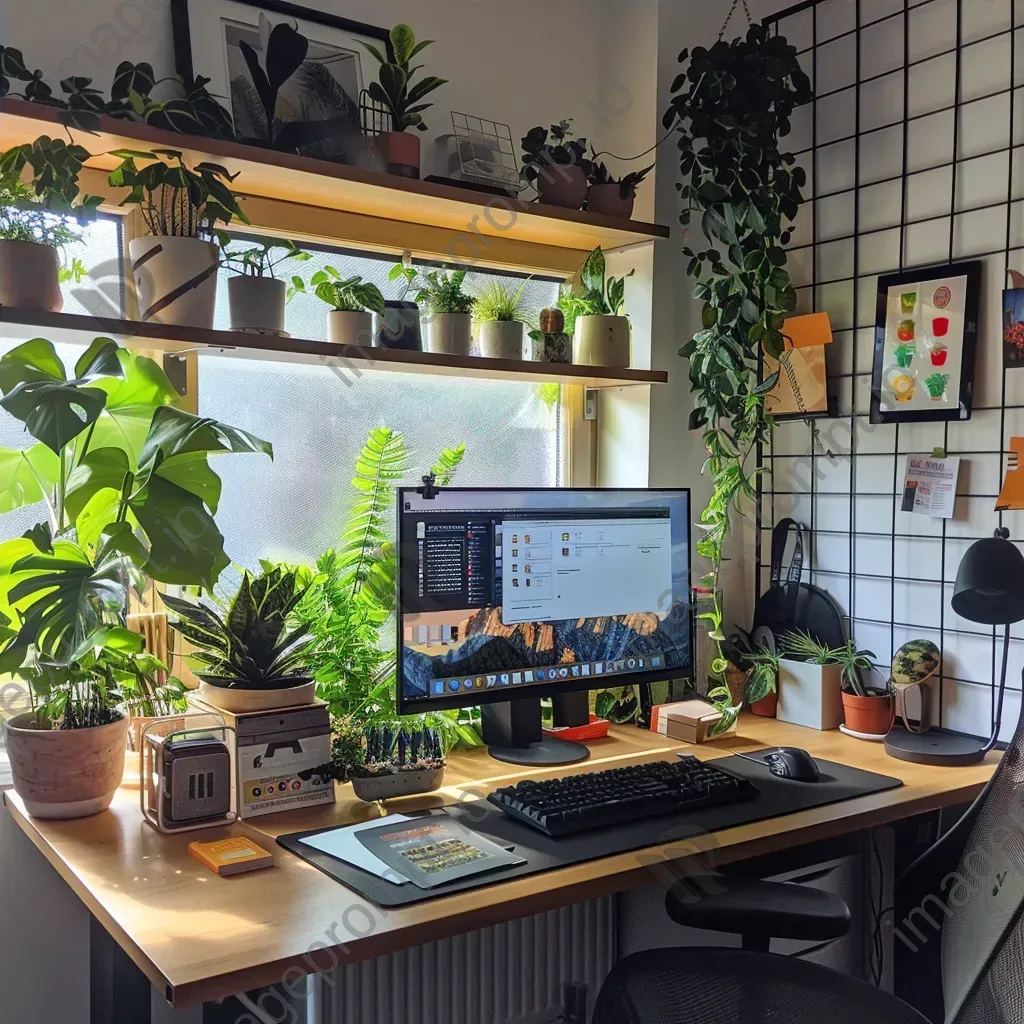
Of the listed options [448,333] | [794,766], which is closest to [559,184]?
[448,333]

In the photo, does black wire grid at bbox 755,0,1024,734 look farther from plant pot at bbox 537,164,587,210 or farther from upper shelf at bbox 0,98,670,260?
plant pot at bbox 537,164,587,210

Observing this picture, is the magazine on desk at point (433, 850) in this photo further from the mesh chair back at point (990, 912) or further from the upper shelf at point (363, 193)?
the upper shelf at point (363, 193)

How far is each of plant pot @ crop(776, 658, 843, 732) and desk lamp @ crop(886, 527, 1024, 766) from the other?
0.61 ft

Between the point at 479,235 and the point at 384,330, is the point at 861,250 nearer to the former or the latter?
the point at 479,235

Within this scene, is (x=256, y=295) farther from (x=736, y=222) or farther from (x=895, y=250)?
(x=895, y=250)

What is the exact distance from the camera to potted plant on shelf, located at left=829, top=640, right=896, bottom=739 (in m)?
1.99

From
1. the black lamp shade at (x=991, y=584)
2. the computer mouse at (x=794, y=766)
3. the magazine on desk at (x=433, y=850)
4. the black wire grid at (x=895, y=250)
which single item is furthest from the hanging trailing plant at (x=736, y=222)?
the magazine on desk at (x=433, y=850)

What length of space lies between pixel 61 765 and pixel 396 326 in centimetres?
95

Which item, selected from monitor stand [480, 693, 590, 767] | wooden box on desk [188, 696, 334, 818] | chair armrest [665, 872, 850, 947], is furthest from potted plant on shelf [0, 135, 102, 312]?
chair armrest [665, 872, 850, 947]

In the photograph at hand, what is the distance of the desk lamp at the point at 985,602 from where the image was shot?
1746mm

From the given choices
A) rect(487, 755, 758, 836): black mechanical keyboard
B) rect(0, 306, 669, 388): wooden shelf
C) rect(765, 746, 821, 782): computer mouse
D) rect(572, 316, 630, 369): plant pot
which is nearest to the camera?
rect(487, 755, 758, 836): black mechanical keyboard

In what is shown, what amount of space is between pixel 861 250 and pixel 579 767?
123 cm

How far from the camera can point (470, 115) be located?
2.14 meters

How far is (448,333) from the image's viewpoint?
201 centimetres
